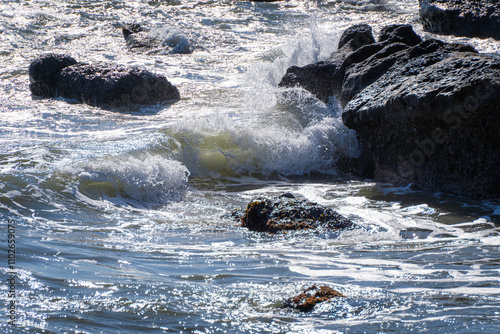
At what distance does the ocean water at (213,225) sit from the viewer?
98.3 inches

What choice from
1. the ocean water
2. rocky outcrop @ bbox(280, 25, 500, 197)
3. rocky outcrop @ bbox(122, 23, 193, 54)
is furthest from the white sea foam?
rocky outcrop @ bbox(122, 23, 193, 54)

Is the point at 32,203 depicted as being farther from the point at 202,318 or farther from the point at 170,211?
the point at 202,318

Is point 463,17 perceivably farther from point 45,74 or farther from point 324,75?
point 45,74

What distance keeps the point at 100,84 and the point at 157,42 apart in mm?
4291

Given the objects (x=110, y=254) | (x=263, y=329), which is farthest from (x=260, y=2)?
(x=263, y=329)

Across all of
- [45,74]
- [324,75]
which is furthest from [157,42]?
[324,75]

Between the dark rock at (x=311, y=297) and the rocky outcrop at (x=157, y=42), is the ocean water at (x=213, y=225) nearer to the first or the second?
the dark rock at (x=311, y=297)

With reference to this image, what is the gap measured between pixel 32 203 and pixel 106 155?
156 centimetres

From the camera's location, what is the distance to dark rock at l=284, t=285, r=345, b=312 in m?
2.56

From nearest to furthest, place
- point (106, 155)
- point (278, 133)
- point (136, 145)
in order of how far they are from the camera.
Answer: point (106, 155) → point (136, 145) → point (278, 133)

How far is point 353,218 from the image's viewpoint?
4758 millimetres

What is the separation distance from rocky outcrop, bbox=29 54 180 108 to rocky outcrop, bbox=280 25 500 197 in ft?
14.8

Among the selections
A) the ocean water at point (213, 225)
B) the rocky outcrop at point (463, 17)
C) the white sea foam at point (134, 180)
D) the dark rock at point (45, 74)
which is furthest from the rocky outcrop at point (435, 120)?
the rocky outcrop at point (463, 17)

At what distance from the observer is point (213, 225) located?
4547 mm
